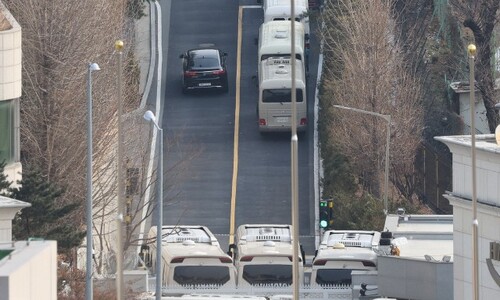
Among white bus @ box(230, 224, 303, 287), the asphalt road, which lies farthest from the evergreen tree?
the asphalt road

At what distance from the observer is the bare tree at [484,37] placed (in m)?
69.5

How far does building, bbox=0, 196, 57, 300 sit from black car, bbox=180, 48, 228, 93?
5995 cm

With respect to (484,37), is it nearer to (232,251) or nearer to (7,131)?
(232,251)

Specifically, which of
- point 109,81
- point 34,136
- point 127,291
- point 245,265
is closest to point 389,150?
point 109,81

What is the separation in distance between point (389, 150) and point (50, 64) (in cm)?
1668

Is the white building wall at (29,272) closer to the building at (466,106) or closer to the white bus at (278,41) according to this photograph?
the building at (466,106)

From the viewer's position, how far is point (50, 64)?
59.2 metres

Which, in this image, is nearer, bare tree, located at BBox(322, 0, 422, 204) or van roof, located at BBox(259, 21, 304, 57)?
bare tree, located at BBox(322, 0, 422, 204)

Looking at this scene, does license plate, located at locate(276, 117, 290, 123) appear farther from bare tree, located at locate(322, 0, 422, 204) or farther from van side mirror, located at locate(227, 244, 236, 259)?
van side mirror, located at locate(227, 244, 236, 259)

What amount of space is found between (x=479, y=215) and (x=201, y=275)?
9.71m

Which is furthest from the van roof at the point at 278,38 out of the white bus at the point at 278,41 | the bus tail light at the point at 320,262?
the bus tail light at the point at 320,262

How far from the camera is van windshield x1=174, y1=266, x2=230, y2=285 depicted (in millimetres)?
48750

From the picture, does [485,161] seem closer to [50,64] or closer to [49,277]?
[49,277]

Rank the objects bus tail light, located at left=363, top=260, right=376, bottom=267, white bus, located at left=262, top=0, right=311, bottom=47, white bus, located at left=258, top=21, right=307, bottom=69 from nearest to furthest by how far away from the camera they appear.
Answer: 1. bus tail light, located at left=363, top=260, right=376, bottom=267
2. white bus, located at left=258, top=21, right=307, bottom=69
3. white bus, located at left=262, top=0, right=311, bottom=47
